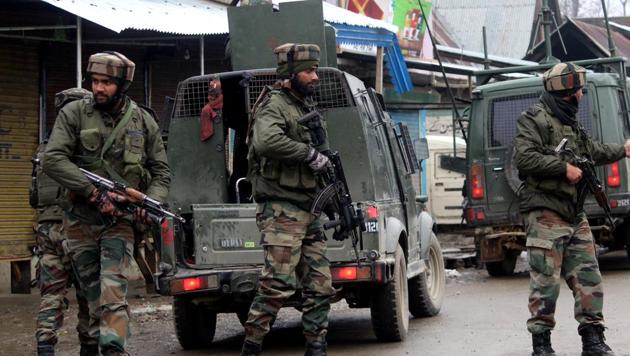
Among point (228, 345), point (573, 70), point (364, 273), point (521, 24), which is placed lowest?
point (228, 345)

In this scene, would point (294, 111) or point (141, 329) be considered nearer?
point (294, 111)

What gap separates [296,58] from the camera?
22.7 feet

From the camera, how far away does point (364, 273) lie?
308 inches

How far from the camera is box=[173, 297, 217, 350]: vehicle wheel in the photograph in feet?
Answer: 28.2

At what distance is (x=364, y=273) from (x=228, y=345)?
5.58ft

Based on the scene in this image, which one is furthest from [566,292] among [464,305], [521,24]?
[521,24]

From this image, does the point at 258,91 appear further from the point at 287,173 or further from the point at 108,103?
the point at 108,103

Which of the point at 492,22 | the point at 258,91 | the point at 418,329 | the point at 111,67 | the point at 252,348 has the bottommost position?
the point at 418,329

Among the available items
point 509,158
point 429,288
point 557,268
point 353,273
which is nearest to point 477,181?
point 509,158

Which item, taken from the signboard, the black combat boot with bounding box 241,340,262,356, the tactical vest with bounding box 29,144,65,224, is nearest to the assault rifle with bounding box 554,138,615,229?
the black combat boot with bounding box 241,340,262,356

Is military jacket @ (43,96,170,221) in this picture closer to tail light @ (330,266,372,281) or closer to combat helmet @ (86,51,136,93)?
combat helmet @ (86,51,136,93)

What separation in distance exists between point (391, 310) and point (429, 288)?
6.73 feet

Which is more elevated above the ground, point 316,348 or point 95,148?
point 95,148

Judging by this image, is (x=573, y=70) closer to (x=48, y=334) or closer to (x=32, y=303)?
(x=48, y=334)
